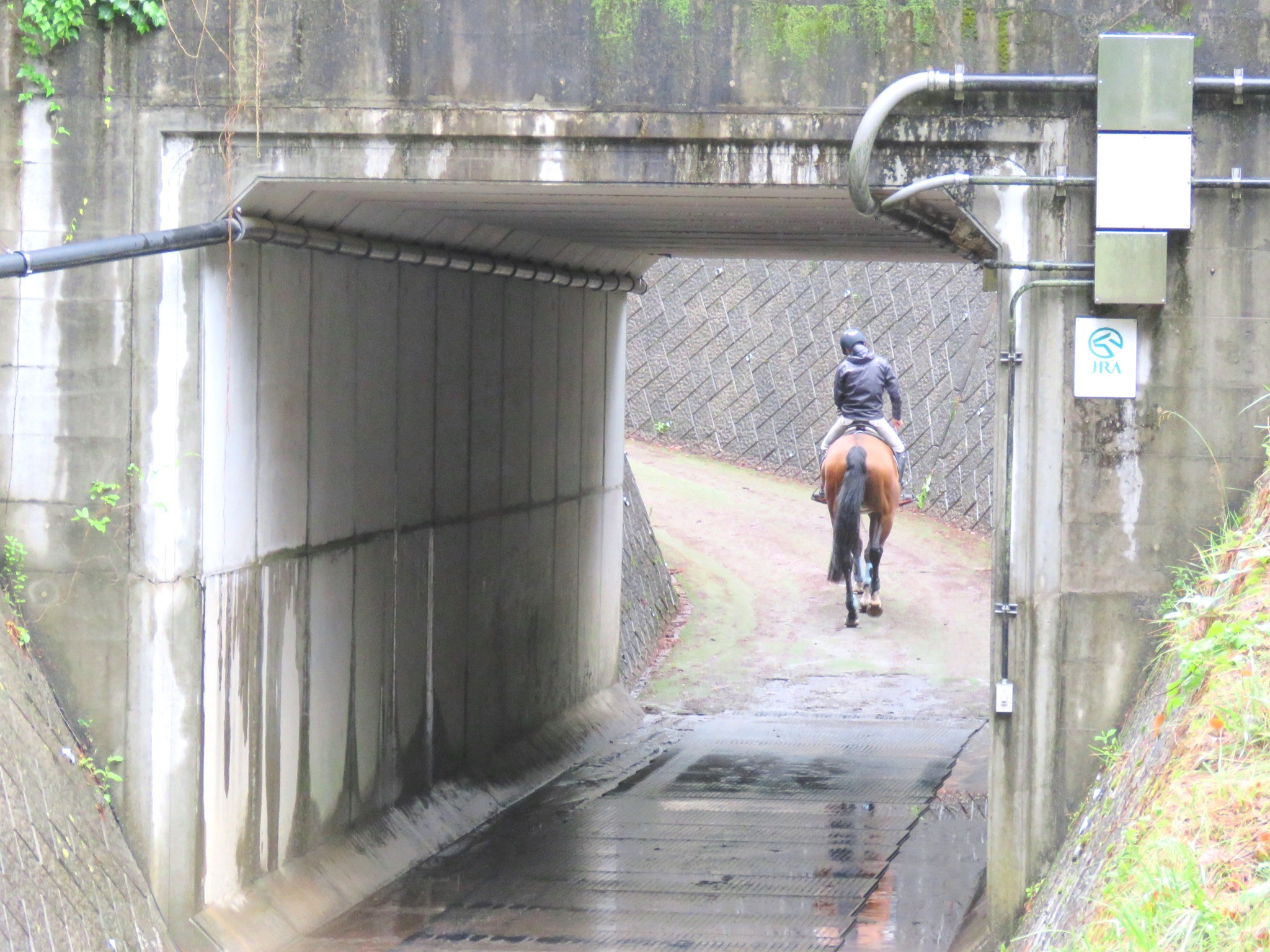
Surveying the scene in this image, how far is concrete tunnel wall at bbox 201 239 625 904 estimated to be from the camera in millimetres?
8000

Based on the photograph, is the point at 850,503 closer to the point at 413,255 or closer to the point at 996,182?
the point at 413,255

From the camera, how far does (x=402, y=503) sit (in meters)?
10.3

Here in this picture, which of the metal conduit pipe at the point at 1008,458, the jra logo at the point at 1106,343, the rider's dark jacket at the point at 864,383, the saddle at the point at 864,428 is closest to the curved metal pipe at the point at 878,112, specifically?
the metal conduit pipe at the point at 1008,458

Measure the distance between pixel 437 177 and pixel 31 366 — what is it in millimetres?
2093

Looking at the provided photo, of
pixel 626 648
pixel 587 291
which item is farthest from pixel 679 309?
pixel 587 291

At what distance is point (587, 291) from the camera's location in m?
13.6

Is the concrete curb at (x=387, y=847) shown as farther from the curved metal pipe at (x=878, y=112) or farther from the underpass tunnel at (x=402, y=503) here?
the curved metal pipe at (x=878, y=112)

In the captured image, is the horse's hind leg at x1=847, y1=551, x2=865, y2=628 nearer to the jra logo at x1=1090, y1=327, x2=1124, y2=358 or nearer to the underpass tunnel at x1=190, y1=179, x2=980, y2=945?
the underpass tunnel at x1=190, y1=179, x2=980, y2=945

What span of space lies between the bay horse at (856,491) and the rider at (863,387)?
0.12 m

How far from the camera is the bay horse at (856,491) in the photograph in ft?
48.0

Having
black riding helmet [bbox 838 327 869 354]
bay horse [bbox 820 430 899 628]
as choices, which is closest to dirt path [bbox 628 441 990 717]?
bay horse [bbox 820 430 899 628]

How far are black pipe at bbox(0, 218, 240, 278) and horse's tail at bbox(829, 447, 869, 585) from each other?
8.15 m

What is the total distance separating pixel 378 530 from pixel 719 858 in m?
2.91

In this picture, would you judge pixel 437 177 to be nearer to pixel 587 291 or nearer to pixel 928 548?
pixel 587 291
